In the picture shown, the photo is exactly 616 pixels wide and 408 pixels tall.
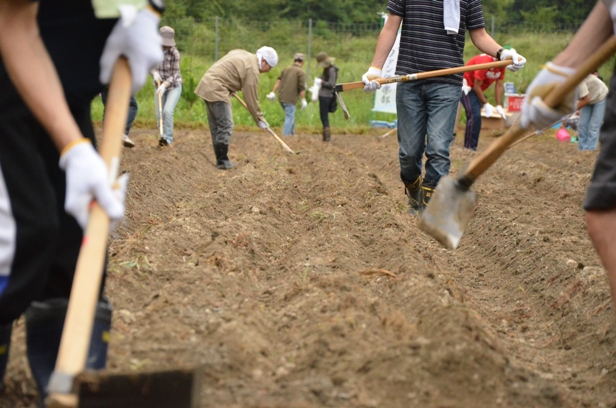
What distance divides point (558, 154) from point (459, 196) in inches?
403

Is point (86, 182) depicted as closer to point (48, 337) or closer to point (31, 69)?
point (31, 69)

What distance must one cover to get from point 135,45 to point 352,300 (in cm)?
158

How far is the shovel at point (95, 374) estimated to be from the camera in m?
1.96

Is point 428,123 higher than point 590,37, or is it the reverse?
point 590,37

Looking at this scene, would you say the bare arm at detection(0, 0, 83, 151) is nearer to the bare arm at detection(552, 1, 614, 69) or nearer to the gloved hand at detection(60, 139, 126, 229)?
the gloved hand at detection(60, 139, 126, 229)

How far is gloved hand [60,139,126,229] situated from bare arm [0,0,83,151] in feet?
0.17

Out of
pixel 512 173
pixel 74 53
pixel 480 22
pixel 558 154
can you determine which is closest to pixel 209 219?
Answer: pixel 480 22

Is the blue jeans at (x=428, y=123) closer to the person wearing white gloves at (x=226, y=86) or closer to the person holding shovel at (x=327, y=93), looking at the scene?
the person wearing white gloves at (x=226, y=86)

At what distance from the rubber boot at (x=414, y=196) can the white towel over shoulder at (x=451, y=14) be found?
4.13 ft

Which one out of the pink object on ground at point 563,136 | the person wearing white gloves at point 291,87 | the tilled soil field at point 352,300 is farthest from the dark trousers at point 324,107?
the tilled soil field at point 352,300

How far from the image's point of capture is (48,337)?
238 centimetres

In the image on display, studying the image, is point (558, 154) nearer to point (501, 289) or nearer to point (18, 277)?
point (501, 289)

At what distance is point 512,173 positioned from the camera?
32.3 ft

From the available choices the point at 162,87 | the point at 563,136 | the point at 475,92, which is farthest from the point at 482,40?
the point at 563,136
